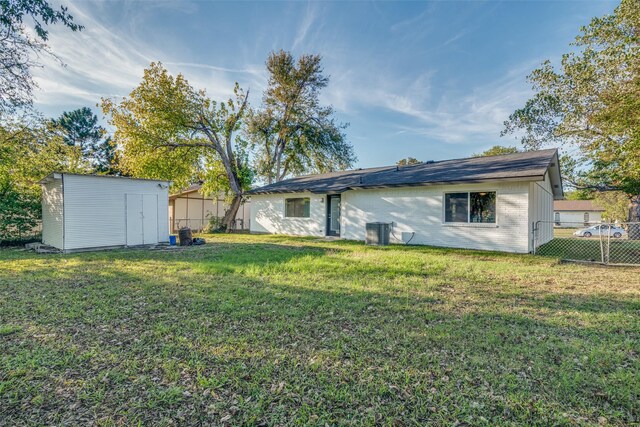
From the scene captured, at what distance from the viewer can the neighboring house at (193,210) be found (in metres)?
23.0

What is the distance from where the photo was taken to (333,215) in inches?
599

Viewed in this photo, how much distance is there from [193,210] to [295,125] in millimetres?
10605

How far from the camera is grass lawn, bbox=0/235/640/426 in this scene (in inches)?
88.7

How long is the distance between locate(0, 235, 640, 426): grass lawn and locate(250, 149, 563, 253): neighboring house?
4021 millimetres

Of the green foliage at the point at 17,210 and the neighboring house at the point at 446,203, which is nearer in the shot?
the neighboring house at the point at 446,203

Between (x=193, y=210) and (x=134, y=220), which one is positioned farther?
(x=193, y=210)

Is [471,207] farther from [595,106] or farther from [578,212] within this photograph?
[578,212]

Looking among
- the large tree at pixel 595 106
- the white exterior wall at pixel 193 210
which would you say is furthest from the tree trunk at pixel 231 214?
the large tree at pixel 595 106

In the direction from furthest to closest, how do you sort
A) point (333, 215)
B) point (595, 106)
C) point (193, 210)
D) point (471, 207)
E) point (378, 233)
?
1. point (193, 210)
2. point (333, 215)
3. point (595, 106)
4. point (378, 233)
5. point (471, 207)

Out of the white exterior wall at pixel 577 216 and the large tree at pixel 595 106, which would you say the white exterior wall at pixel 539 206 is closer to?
the large tree at pixel 595 106

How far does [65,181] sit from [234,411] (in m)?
11.1

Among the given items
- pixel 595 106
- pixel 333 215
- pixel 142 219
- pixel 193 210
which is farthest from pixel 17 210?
pixel 595 106

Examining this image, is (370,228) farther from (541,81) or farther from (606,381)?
(541,81)


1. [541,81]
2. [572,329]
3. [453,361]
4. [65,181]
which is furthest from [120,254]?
[541,81]
